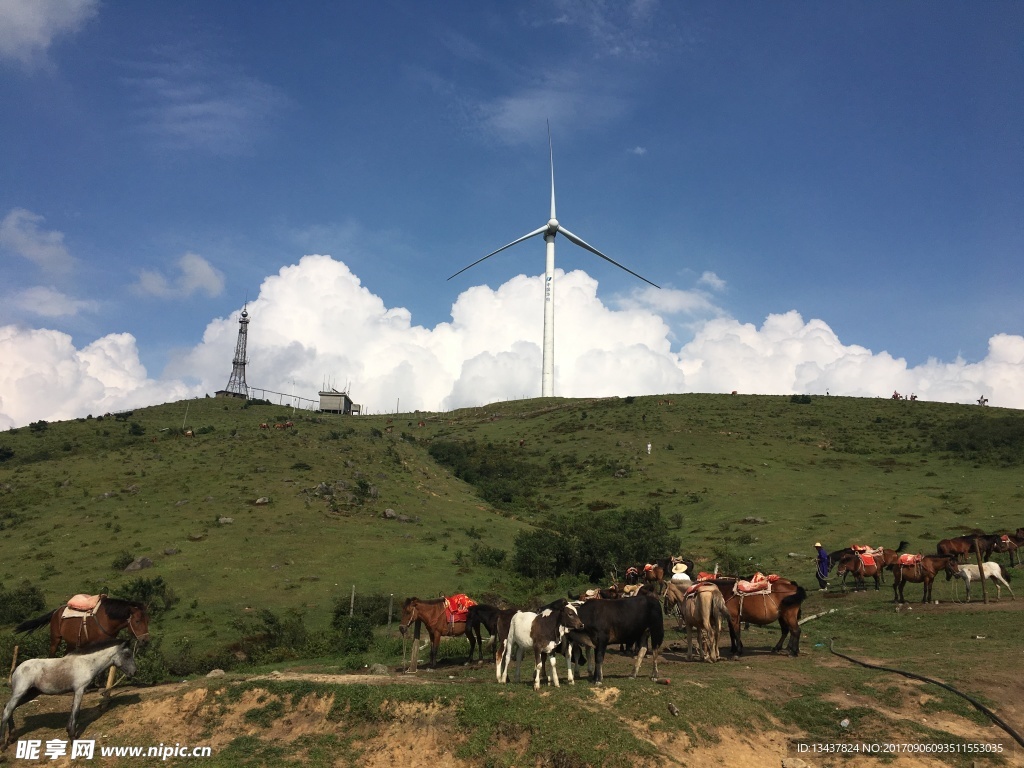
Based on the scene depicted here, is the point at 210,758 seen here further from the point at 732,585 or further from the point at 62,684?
the point at 732,585

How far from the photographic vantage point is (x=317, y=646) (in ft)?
79.6

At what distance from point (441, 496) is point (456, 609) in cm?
4036

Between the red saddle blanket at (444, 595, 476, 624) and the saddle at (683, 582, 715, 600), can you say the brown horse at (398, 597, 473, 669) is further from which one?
the saddle at (683, 582, 715, 600)

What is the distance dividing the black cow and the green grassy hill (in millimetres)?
18219

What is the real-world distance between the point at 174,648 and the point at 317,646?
562cm

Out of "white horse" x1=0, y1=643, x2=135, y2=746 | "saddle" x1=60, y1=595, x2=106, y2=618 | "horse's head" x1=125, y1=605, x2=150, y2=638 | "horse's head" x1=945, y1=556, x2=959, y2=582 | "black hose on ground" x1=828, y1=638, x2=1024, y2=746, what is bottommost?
"black hose on ground" x1=828, y1=638, x2=1024, y2=746

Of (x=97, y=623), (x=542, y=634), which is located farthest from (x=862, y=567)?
(x=97, y=623)

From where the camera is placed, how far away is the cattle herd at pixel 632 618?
47.4ft

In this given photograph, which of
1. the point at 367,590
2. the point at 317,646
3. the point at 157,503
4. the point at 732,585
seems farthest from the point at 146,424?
the point at 732,585

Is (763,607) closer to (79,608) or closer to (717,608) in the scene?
(717,608)

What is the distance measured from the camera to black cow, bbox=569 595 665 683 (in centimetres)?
1448

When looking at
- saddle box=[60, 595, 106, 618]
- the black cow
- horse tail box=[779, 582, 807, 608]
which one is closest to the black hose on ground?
horse tail box=[779, 582, 807, 608]

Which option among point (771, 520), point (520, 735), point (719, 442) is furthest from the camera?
point (719, 442)

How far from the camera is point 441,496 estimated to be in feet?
192
